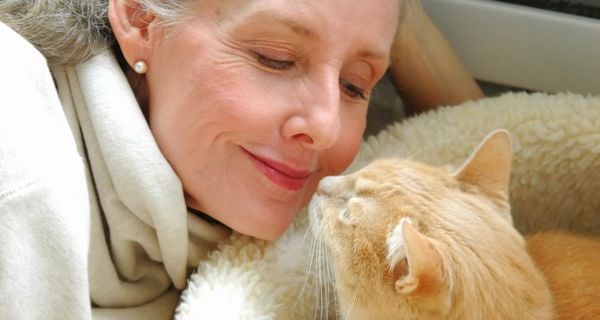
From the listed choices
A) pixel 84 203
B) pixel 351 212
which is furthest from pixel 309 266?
pixel 84 203

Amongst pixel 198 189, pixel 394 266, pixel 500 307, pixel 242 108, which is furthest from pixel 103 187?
pixel 500 307

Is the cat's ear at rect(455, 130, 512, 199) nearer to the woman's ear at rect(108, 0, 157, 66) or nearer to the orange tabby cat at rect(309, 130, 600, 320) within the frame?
the orange tabby cat at rect(309, 130, 600, 320)

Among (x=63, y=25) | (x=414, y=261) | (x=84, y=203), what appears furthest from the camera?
(x=63, y=25)

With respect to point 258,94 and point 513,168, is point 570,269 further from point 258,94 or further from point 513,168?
point 258,94

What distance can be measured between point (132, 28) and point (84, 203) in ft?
1.01

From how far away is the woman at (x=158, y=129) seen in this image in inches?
36.4

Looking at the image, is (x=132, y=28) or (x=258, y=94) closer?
(x=258, y=94)

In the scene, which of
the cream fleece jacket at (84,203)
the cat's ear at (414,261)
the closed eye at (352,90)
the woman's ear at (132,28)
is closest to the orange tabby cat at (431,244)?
the cat's ear at (414,261)

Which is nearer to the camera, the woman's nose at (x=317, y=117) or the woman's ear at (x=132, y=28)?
the woman's nose at (x=317, y=117)

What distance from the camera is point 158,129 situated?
112 cm

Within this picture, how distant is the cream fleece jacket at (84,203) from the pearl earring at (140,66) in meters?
0.03

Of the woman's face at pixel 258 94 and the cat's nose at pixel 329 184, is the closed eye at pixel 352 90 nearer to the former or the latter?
the woman's face at pixel 258 94

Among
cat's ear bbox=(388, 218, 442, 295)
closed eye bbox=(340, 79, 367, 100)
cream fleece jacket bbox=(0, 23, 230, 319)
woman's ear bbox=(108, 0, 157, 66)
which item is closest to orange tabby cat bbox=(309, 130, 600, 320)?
cat's ear bbox=(388, 218, 442, 295)

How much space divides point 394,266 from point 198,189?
1.12 ft
